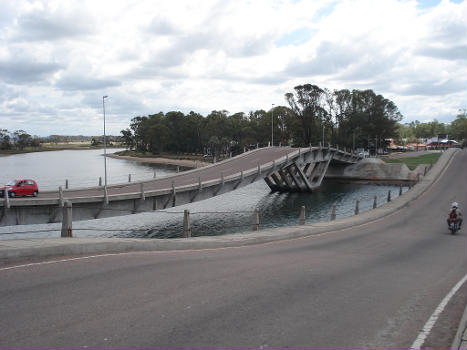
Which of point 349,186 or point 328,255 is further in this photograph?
point 349,186

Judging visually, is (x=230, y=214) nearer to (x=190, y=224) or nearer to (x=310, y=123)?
(x=190, y=224)

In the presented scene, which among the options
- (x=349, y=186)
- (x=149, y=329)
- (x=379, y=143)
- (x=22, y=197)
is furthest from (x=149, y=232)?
(x=379, y=143)

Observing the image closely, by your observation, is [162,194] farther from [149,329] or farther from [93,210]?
[149,329]

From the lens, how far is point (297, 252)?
1373 cm

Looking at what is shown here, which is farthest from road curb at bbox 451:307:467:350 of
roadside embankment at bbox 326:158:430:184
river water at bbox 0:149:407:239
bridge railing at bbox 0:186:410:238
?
roadside embankment at bbox 326:158:430:184

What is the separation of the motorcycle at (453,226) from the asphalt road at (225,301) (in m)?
9.47

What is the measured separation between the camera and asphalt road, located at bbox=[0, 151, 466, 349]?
6137mm

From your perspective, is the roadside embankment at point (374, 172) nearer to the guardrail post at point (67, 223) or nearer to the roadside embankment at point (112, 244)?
the roadside embankment at point (112, 244)

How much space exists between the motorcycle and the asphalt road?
9467mm

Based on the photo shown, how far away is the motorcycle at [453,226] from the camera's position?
70.2 feet

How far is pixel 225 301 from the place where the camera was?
7727 millimetres

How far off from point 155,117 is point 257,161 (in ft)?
420

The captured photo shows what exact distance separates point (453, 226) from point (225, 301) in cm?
1861

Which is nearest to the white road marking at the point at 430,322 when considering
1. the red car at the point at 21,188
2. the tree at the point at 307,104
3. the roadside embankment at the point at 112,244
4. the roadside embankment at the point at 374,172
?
the roadside embankment at the point at 112,244
